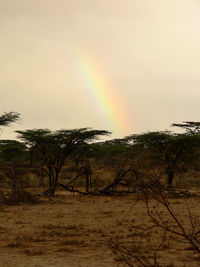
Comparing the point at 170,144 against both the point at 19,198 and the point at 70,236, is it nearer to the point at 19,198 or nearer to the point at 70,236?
the point at 19,198

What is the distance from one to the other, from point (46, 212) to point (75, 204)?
2.80 m

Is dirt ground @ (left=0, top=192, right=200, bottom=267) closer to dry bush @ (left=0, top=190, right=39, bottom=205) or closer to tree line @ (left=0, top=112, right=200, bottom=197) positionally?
dry bush @ (left=0, top=190, right=39, bottom=205)

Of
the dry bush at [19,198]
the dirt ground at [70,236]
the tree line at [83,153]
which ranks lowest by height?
the dirt ground at [70,236]

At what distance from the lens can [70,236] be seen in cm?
847

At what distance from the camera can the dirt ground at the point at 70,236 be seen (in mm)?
6254

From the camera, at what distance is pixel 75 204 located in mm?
15844

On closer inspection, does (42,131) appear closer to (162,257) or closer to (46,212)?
(46,212)

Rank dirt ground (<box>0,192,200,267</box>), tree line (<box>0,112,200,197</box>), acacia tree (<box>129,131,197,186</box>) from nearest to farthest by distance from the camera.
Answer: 1. dirt ground (<box>0,192,200,267</box>)
2. tree line (<box>0,112,200,197</box>)
3. acacia tree (<box>129,131,197,186</box>)

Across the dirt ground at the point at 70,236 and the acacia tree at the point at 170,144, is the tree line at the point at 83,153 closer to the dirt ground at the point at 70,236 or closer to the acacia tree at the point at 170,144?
the acacia tree at the point at 170,144

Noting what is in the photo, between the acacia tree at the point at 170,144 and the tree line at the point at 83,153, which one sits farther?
the acacia tree at the point at 170,144

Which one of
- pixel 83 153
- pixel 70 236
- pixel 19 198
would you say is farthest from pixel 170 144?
pixel 70 236

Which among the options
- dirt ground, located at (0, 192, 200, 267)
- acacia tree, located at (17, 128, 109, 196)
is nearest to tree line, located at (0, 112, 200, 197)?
acacia tree, located at (17, 128, 109, 196)

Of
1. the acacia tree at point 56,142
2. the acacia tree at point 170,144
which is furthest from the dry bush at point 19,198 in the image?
the acacia tree at point 170,144

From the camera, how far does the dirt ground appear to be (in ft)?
20.5
